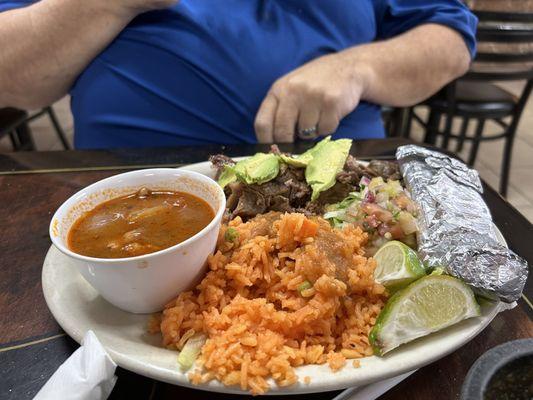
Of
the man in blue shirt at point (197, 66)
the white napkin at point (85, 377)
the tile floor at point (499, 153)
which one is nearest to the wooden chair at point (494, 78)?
the tile floor at point (499, 153)

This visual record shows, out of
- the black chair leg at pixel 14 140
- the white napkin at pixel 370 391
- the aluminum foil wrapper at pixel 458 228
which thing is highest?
the aluminum foil wrapper at pixel 458 228

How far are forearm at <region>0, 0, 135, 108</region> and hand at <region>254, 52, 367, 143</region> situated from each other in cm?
52

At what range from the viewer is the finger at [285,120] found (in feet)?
4.92

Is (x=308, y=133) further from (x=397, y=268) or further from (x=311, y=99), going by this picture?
(x=397, y=268)

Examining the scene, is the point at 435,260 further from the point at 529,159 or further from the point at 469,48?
the point at 529,159

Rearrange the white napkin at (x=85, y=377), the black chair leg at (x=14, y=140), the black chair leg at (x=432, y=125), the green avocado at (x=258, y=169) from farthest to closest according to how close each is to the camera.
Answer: the black chair leg at (x=14, y=140) < the black chair leg at (x=432, y=125) < the green avocado at (x=258, y=169) < the white napkin at (x=85, y=377)

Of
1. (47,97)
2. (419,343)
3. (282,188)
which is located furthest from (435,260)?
(47,97)

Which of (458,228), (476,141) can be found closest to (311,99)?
(458,228)

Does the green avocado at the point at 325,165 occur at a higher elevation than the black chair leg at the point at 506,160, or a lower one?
higher

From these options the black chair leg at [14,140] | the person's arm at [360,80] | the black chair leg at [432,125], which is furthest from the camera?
the black chair leg at [14,140]

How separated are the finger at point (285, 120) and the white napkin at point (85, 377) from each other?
97cm

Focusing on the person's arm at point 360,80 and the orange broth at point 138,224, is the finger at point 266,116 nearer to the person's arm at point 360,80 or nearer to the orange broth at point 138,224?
the person's arm at point 360,80

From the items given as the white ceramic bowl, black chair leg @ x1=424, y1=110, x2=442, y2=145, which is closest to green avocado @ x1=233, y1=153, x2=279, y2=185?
the white ceramic bowl

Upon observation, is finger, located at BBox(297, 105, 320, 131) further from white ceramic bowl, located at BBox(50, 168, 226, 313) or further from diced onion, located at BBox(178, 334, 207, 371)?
diced onion, located at BBox(178, 334, 207, 371)
